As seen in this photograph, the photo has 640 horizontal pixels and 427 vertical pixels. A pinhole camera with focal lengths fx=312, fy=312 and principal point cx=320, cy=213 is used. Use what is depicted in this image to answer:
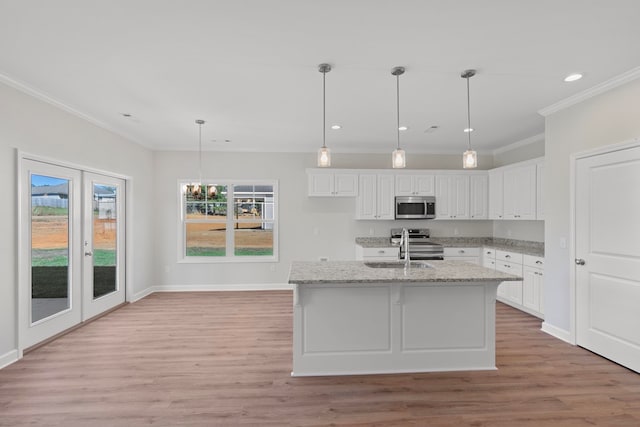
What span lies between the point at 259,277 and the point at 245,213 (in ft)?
3.94

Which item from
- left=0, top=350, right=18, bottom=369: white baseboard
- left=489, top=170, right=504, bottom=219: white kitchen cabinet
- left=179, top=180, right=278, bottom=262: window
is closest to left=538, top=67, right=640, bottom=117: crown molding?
left=489, top=170, right=504, bottom=219: white kitchen cabinet

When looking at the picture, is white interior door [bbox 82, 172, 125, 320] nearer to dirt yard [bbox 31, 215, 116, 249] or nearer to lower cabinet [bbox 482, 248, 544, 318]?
dirt yard [bbox 31, 215, 116, 249]

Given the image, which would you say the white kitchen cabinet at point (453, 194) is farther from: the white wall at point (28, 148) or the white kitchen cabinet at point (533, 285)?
the white wall at point (28, 148)

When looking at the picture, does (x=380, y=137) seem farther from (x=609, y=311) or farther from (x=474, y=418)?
(x=474, y=418)

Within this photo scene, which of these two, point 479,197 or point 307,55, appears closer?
point 307,55

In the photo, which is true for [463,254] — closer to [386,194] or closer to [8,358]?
[386,194]

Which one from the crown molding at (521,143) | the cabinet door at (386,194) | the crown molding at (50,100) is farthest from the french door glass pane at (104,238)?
the crown molding at (521,143)

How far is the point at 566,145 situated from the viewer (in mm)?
3340

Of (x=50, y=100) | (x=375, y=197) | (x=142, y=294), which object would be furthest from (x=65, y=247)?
(x=375, y=197)

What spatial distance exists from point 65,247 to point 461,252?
5.61 meters

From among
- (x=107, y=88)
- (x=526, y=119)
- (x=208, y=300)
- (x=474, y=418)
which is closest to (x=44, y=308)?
(x=208, y=300)

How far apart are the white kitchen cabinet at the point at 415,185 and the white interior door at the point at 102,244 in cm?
448

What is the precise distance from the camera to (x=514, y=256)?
4.48 m

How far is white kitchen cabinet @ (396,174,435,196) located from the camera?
5.45m
